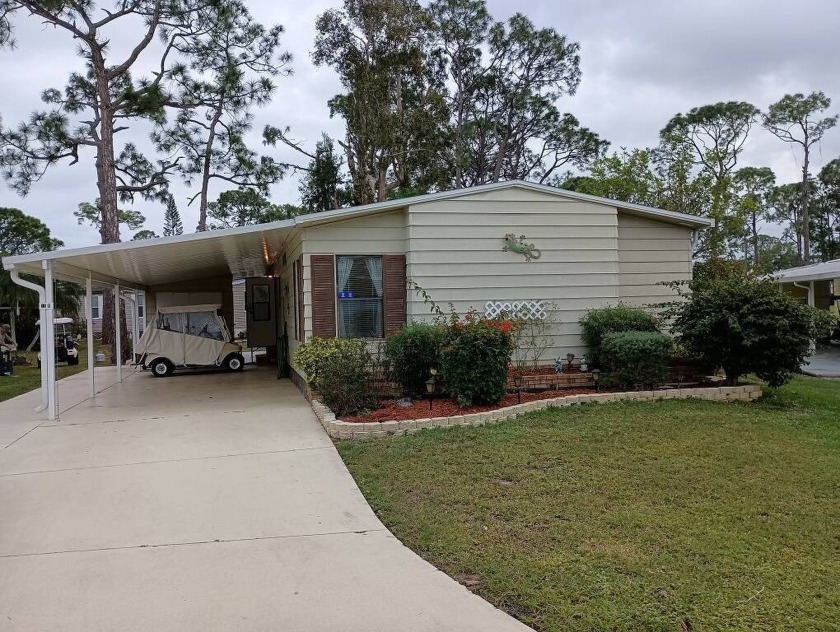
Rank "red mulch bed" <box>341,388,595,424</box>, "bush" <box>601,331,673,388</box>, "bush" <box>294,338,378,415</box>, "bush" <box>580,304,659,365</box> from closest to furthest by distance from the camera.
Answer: "red mulch bed" <box>341,388,595,424</box>, "bush" <box>294,338,378,415</box>, "bush" <box>601,331,673,388</box>, "bush" <box>580,304,659,365</box>

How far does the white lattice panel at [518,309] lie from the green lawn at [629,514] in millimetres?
2550

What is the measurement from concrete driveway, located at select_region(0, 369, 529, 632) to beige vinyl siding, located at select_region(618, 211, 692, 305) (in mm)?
6108

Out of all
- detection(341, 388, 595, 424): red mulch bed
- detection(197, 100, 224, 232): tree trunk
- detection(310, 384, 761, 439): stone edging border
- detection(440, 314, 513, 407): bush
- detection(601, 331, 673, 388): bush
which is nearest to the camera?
detection(310, 384, 761, 439): stone edging border

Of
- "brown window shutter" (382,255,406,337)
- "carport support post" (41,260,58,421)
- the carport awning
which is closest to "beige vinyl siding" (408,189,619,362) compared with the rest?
"brown window shutter" (382,255,406,337)

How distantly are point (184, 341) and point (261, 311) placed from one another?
9.94 ft

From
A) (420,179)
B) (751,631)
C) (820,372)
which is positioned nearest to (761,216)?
(420,179)

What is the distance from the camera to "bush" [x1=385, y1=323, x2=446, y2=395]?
830cm

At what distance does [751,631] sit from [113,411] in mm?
8821

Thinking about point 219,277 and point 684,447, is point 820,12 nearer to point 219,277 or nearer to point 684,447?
point 684,447

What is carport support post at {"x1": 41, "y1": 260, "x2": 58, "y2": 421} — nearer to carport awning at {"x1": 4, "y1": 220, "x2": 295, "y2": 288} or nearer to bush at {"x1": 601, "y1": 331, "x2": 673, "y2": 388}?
carport awning at {"x1": 4, "y1": 220, "x2": 295, "y2": 288}

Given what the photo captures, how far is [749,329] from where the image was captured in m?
8.14

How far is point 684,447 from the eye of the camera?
6098 mm

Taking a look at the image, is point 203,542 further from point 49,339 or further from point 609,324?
point 609,324

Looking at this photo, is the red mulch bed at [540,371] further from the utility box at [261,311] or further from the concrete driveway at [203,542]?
the utility box at [261,311]
